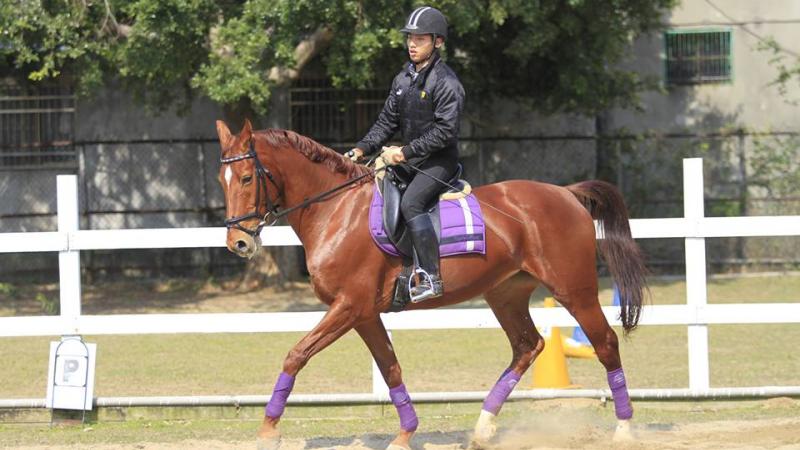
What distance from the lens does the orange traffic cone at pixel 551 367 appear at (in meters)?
9.92

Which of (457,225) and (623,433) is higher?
(457,225)

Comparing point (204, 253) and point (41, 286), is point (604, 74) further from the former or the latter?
point (41, 286)

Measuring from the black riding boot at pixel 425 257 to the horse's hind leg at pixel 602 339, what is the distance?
1.12m

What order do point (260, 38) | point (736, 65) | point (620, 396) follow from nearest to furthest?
point (620, 396)
point (260, 38)
point (736, 65)

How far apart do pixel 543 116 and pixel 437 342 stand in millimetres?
8538

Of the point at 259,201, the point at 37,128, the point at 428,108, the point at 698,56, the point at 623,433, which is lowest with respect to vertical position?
the point at 623,433

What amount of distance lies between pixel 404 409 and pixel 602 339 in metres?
1.59

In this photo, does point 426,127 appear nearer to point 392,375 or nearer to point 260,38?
point 392,375

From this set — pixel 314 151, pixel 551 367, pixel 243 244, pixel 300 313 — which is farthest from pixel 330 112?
pixel 243 244

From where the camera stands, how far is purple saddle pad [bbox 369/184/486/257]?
7.68 metres

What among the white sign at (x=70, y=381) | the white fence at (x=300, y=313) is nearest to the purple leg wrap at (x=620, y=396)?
the white fence at (x=300, y=313)

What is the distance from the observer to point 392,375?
7.90 metres

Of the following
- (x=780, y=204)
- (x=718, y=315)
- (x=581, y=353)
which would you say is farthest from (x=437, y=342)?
(x=780, y=204)

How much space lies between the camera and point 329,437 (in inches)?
337
